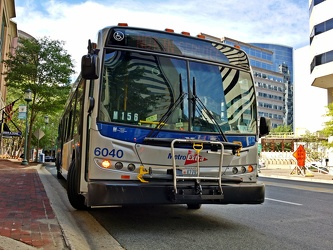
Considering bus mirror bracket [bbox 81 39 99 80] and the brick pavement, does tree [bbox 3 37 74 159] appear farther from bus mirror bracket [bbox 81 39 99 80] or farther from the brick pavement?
bus mirror bracket [bbox 81 39 99 80]

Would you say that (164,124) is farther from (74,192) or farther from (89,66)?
(74,192)

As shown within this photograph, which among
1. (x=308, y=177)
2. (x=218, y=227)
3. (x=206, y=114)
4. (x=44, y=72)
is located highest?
(x=44, y=72)

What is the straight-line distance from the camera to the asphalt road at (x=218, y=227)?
537 centimetres

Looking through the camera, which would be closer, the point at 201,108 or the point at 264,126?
the point at 201,108

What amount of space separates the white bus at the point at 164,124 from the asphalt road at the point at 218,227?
1.91ft

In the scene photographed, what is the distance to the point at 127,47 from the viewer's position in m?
5.98

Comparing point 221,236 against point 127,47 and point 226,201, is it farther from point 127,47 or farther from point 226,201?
point 127,47

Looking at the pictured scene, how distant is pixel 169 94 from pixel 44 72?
897 inches

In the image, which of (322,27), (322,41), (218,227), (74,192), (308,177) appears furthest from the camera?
(322,27)

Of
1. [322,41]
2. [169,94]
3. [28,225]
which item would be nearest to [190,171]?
[169,94]

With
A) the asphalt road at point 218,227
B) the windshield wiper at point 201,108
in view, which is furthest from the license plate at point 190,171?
the asphalt road at point 218,227

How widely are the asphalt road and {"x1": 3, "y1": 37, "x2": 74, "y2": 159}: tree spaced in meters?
20.2

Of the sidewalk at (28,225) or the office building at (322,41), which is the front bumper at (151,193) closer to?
the sidewalk at (28,225)

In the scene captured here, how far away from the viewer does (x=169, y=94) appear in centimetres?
605
